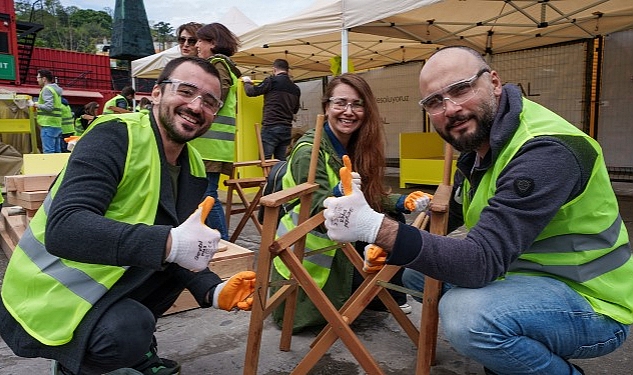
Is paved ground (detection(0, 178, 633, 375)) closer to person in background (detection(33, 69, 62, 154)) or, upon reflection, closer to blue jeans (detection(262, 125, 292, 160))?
blue jeans (detection(262, 125, 292, 160))

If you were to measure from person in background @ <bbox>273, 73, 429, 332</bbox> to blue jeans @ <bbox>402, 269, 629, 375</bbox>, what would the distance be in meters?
0.85

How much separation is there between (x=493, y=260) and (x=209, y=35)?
267 centimetres

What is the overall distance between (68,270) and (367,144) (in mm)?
1559

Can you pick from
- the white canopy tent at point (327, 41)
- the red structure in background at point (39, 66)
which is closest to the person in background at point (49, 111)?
the white canopy tent at point (327, 41)

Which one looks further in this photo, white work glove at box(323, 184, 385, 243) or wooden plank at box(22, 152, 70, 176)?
wooden plank at box(22, 152, 70, 176)

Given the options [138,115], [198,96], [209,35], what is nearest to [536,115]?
[198,96]

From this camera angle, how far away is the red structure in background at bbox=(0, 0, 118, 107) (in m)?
13.0

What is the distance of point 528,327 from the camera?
1425 mm

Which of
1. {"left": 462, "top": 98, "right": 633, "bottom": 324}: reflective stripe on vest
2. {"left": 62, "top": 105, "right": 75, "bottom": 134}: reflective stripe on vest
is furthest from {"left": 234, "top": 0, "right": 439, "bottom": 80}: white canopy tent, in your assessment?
{"left": 62, "top": 105, "right": 75, "bottom": 134}: reflective stripe on vest

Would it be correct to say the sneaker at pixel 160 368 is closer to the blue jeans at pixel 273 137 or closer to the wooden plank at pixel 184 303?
the wooden plank at pixel 184 303

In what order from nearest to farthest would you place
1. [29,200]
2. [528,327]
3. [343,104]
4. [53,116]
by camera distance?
[528,327] → [343,104] → [29,200] → [53,116]

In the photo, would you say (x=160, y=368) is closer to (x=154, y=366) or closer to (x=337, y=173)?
(x=154, y=366)

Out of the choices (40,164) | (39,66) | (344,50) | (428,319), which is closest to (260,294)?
(428,319)

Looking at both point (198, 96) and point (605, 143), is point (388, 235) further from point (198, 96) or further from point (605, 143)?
point (605, 143)
